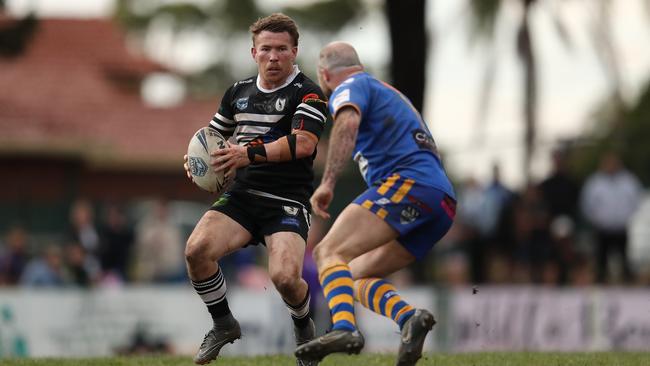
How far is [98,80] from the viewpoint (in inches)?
1583

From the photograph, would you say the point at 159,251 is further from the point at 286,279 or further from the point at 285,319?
the point at 286,279

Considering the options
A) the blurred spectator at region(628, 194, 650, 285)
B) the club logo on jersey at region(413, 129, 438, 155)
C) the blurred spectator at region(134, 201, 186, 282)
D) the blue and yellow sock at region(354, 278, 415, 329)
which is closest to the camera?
the blue and yellow sock at region(354, 278, 415, 329)

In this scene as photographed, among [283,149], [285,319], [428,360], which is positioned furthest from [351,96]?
[285,319]

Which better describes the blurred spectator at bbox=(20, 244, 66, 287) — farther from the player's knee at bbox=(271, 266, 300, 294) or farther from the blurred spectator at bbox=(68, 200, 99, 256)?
the player's knee at bbox=(271, 266, 300, 294)

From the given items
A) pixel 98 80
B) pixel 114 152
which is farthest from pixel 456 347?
pixel 98 80

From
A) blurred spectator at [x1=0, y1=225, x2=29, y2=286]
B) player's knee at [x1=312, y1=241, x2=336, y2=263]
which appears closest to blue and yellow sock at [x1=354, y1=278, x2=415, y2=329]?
player's knee at [x1=312, y1=241, x2=336, y2=263]

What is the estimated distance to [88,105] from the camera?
36531 mm

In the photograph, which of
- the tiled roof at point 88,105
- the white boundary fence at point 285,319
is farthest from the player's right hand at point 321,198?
the tiled roof at point 88,105

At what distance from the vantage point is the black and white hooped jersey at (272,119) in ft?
30.7

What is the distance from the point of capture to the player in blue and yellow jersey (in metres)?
8.46

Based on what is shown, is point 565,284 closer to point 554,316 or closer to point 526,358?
point 554,316

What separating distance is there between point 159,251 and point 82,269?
105cm

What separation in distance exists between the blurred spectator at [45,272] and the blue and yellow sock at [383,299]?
1007cm

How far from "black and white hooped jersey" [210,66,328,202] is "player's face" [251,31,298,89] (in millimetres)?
74
